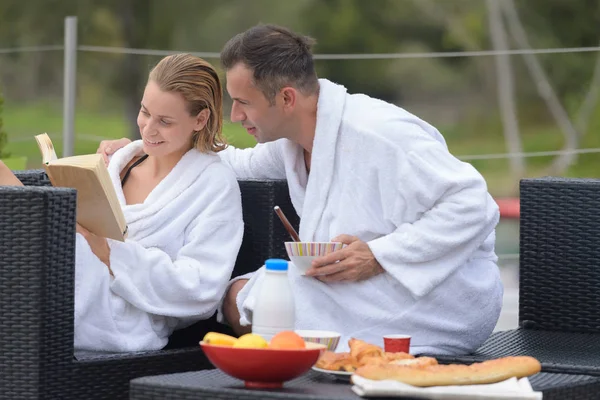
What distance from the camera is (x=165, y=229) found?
2928 millimetres

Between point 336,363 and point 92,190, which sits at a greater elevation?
point 92,190

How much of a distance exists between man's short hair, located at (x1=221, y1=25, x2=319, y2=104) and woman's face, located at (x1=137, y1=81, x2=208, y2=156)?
0.20 metres

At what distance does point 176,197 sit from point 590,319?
48.3 inches

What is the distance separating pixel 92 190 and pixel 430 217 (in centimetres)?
80

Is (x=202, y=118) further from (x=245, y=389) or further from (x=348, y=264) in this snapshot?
(x=245, y=389)

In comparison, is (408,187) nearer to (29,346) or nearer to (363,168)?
(363,168)

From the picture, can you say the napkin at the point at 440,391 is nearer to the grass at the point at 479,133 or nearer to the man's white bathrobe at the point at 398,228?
the man's white bathrobe at the point at 398,228

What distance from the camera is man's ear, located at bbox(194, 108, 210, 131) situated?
3008 millimetres

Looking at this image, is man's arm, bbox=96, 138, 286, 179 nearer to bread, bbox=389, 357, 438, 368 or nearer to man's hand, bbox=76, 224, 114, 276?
man's hand, bbox=76, 224, 114, 276

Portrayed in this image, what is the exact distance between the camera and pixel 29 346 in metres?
2.50

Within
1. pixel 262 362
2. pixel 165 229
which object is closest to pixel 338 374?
pixel 262 362

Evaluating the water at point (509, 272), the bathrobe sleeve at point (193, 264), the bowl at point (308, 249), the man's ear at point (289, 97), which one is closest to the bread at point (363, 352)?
the bowl at point (308, 249)

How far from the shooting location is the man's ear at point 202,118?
3.01 metres

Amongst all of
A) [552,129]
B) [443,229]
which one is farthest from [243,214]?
[552,129]
